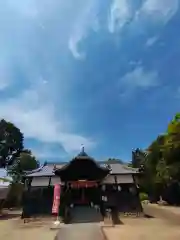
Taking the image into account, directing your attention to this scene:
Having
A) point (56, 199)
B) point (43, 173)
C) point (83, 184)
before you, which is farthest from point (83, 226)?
point (43, 173)

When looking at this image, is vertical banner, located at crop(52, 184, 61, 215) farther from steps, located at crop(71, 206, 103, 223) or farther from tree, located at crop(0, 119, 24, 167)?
tree, located at crop(0, 119, 24, 167)

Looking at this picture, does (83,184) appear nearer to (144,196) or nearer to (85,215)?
(85,215)

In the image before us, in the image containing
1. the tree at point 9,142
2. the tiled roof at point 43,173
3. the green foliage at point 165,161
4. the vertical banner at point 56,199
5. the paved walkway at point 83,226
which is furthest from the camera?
the tree at point 9,142

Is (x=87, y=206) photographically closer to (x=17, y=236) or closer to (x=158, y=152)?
(x=17, y=236)

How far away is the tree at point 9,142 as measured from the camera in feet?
232

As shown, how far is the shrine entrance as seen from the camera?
25594 millimetres

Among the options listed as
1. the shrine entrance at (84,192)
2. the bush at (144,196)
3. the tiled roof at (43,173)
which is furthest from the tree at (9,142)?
the shrine entrance at (84,192)

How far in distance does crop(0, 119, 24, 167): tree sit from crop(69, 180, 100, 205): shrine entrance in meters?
47.4

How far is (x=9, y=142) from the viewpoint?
71.0 metres

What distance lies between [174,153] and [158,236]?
21024 millimetres

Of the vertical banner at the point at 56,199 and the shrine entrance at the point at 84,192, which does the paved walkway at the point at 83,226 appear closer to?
the shrine entrance at the point at 84,192

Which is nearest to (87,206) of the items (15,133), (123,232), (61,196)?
(61,196)

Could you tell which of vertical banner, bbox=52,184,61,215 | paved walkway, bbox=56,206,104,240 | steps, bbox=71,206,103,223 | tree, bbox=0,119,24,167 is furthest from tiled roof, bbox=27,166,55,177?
tree, bbox=0,119,24,167

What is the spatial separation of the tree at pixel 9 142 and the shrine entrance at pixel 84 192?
47.4m
